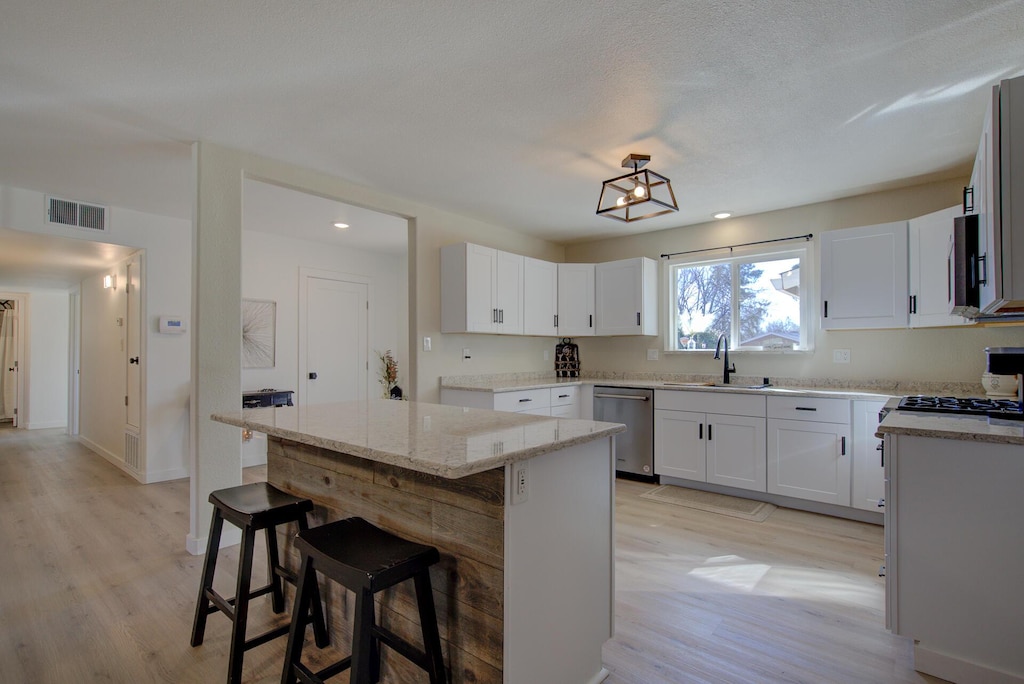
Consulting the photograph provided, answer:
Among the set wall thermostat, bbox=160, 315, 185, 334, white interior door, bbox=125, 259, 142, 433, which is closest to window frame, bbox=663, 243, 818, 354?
wall thermostat, bbox=160, 315, 185, 334

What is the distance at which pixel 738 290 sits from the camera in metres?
4.59

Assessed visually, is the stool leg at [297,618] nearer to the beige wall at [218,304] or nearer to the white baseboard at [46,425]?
the beige wall at [218,304]

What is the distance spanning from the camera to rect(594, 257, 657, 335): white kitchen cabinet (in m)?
4.82

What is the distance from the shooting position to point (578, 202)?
416cm

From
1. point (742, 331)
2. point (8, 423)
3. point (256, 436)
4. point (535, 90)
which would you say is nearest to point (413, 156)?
point (535, 90)

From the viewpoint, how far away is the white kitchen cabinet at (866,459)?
11.0ft

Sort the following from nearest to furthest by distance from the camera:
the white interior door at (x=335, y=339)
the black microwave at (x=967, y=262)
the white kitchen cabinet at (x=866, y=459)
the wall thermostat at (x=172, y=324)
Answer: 1. the black microwave at (x=967, y=262)
2. the white kitchen cabinet at (x=866, y=459)
3. the wall thermostat at (x=172, y=324)
4. the white interior door at (x=335, y=339)

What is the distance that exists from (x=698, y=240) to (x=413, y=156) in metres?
2.89

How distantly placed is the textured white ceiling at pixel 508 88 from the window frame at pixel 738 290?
0.77 meters

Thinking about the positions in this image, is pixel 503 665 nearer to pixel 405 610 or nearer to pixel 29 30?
pixel 405 610

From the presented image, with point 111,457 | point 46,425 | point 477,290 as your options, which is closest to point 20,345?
point 46,425

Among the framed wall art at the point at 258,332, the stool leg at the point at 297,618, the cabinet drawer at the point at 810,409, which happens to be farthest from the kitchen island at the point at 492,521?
the framed wall art at the point at 258,332

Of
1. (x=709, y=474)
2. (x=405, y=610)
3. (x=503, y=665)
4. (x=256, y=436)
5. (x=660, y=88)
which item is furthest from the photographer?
(x=256, y=436)

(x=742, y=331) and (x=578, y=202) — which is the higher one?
(x=578, y=202)
